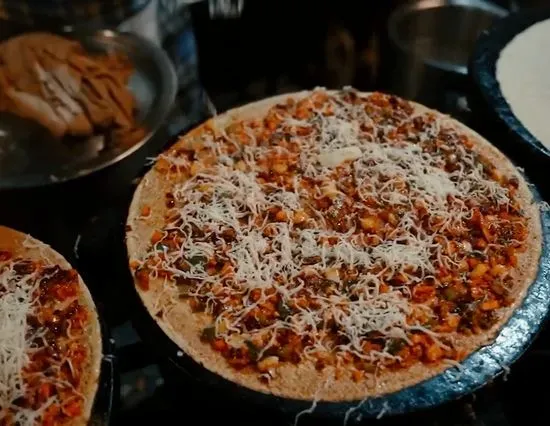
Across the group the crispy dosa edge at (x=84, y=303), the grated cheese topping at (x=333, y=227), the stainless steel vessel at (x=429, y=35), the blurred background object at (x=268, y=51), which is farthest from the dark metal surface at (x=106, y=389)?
the stainless steel vessel at (x=429, y=35)

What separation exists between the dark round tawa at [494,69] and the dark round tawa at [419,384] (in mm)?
358

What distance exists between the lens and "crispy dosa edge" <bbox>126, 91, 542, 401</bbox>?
1.15 m

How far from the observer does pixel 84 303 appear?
1.26 metres

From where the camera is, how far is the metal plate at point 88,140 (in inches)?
68.5

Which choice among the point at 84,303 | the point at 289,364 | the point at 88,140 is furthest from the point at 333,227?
the point at 88,140

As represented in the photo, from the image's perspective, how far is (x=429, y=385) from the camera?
1.15m

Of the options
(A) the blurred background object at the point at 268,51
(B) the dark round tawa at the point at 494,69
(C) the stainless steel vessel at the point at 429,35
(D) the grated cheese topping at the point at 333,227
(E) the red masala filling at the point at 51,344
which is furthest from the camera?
(C) the stainless steel vessel at the point at 429,35

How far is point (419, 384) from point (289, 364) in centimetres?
20

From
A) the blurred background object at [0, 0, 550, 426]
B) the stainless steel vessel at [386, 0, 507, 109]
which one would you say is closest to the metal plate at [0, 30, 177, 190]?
the blurred background object at [0, 0, 550, 426]

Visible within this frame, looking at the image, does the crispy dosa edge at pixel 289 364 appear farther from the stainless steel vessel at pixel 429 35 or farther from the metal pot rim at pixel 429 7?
the metal pot rim at pixel 429 7

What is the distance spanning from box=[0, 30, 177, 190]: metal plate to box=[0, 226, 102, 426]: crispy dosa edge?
38cm

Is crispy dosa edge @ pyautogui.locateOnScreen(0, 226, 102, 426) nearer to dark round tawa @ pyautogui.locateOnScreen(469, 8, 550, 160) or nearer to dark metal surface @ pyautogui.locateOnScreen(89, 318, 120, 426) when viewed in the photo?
dark metal surface @ pyautogui.locateOnScreen(89, 318, 120, 426)

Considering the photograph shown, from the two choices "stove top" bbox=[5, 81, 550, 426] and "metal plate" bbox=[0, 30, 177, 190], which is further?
"metal plate" bbox=[0, 30, 177, 190]

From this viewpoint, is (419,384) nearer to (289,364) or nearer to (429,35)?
(289,364)
